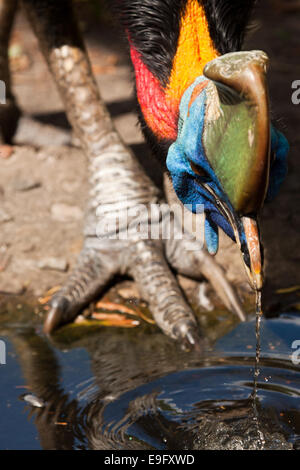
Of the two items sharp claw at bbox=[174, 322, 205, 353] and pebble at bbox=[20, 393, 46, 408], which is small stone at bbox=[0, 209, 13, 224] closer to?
sharp claw at bbox=[174, 322, 205, 353]

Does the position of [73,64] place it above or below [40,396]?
above

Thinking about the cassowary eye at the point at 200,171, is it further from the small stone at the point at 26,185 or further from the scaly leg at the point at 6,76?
the scaly leg at the point at 6,76

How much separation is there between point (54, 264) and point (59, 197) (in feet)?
1.69

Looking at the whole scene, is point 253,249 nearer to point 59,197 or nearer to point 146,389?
point 146,389

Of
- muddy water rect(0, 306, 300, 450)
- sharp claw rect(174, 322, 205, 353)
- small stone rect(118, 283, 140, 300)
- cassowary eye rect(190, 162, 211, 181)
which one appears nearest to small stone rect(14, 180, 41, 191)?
small stone rect(118, 283, 140, 300)

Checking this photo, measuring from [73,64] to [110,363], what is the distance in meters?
1.37

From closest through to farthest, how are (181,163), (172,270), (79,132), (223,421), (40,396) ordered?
(181,163)
(223,421)
(40,396)
(172,270)
(79,132)

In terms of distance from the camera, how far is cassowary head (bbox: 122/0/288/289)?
155cm

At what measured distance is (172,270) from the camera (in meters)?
3.15

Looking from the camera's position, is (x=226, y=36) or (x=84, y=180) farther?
(x=84, y=180)

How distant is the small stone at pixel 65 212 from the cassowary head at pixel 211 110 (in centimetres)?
117

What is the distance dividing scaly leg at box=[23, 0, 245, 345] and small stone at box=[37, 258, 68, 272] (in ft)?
0.40

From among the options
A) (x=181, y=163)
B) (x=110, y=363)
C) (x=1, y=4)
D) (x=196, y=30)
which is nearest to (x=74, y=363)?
(x=110, y=363)

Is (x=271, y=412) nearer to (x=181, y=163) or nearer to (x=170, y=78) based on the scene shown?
(x=181, y=163)
